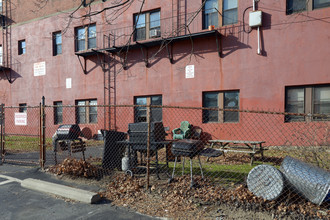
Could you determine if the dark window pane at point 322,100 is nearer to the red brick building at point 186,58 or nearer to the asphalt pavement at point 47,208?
the red brick building at point 186,58

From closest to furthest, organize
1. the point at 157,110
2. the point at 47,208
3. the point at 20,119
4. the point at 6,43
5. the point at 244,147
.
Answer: the point at 47,208 < the point at 244,147 < the point at 20,119 < the point at 157,110 < the point at 6,43

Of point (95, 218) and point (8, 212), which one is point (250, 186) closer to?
point (95, 218)

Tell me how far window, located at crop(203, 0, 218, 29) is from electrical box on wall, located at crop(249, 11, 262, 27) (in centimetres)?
170

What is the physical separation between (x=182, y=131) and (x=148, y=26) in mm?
6257

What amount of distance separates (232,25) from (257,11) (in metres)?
1.19

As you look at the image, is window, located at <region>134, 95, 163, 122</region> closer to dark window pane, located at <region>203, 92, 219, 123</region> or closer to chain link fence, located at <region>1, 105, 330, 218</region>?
chain link fence, located at <region>1, 105, 330, 218</region>

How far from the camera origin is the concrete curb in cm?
432

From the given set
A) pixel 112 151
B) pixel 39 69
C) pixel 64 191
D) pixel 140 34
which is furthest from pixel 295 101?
pixel 39 69

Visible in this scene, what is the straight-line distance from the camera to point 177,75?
11773mm

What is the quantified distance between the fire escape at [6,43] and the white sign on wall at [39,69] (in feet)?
9.23

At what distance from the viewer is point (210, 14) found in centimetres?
1119

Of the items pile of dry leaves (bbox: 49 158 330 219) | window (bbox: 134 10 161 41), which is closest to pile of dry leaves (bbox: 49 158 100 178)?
pile of dry leaves (bbox: 49 158 330 219)

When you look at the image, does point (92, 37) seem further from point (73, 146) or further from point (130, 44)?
point (73, 146)

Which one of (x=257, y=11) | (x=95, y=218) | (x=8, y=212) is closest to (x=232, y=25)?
(x=257, y=11)
